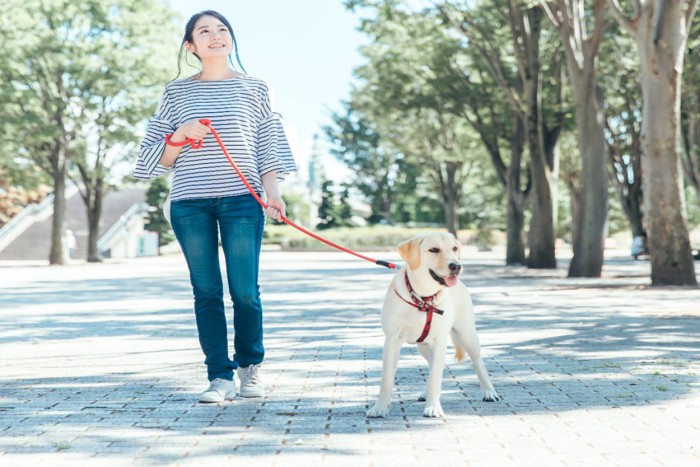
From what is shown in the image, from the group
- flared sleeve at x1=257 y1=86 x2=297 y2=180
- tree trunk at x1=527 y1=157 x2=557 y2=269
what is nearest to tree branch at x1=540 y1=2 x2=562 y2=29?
tree trunk at x1=527 y1=157 x2=557 y2=269

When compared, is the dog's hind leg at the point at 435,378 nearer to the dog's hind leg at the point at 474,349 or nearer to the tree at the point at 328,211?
the dog's hind leg at the point at 474,349

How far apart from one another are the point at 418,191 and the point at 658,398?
232 ft

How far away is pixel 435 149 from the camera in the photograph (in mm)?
43438

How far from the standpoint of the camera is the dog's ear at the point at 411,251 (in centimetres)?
499

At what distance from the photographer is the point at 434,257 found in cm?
493

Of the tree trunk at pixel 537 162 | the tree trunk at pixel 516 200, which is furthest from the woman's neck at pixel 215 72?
the tree trunk at pixel 516 200

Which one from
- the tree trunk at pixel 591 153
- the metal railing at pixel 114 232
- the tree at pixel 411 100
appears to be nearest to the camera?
the tree trunk at pixel 591 153

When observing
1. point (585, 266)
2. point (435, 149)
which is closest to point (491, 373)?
point (585, 266)

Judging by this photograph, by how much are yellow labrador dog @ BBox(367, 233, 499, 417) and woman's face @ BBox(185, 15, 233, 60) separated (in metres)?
1.57

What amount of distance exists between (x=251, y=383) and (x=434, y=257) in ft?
4.86

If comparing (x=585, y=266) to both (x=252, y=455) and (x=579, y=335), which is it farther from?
(x=252, y=455)

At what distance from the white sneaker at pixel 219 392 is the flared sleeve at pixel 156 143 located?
125cm

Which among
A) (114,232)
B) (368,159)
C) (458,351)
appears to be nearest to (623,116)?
(114,232)

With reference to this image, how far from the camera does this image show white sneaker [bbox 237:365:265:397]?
5.68m
